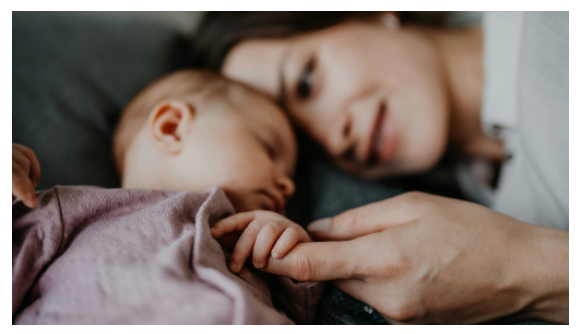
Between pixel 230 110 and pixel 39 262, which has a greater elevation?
pixel 230 110

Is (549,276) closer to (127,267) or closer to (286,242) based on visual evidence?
(286,242)

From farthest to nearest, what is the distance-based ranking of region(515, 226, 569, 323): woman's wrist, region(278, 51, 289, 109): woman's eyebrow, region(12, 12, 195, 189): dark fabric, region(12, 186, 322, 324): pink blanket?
1. region(278, 51, 289, 109): woman's eyebrow
2. region(12, 12, 195, 189): dark fabric
3. region(515, 226, 569, 323): woman's wrist
4. region(12, 186, 322, 324): pink blanket

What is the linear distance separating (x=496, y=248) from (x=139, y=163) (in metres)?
0.71

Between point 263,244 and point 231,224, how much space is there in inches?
3.0

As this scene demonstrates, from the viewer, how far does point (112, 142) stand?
0.97 meters

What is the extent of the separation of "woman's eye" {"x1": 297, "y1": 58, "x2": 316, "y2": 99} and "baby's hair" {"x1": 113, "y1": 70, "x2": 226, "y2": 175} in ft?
0.73

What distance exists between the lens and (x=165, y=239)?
464 millimetres

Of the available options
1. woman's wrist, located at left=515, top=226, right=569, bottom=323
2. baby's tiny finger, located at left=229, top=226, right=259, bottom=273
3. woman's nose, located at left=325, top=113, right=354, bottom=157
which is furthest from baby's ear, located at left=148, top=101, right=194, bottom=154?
woman's wrist, located at left=515, top=226, right=569, bottom=323

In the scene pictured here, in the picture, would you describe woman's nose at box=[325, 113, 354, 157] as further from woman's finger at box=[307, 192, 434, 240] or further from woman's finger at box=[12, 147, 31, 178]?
woman's finger at box=[12, 147, 31, 178]

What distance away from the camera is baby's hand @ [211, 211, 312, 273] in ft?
1.58

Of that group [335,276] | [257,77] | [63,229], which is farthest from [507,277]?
[257,77]

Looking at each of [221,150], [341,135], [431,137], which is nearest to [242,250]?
[221,150]

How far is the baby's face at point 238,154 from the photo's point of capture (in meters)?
0.67
